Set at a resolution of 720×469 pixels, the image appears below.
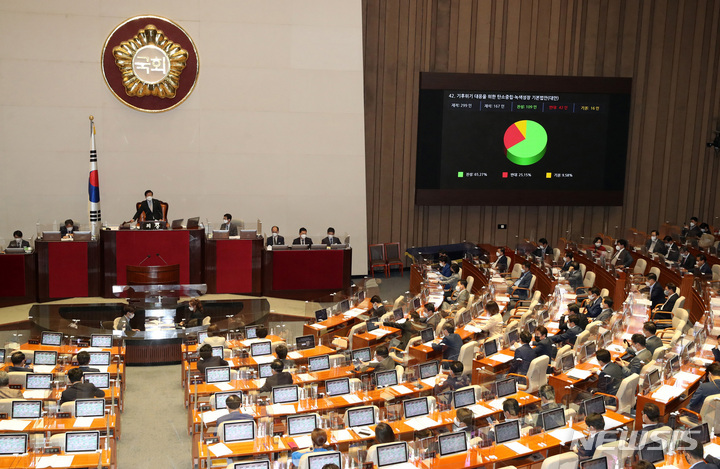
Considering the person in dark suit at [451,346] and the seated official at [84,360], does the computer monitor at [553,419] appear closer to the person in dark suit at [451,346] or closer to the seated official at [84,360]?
the person in dark suit at [451,346]

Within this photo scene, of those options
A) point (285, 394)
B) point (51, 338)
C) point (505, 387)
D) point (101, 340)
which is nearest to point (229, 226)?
point (101, 340)

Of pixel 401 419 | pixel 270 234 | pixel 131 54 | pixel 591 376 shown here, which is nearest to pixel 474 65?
pixel 270 234

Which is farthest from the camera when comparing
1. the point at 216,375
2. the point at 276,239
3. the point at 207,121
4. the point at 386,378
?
the point at 207,121

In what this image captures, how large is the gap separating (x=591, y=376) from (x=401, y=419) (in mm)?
2751

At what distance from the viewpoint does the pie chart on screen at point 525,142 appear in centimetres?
1884

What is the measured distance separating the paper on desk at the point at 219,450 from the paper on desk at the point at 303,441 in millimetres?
676

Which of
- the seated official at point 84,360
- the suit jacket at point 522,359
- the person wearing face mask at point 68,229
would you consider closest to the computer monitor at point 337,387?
the suit jacket at point 522,359

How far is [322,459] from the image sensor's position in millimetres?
6770

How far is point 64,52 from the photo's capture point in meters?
16.3

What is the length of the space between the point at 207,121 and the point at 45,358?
26.0ft

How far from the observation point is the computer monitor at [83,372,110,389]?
927 centimetres

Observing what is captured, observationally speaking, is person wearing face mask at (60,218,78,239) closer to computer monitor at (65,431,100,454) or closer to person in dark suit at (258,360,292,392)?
person in dark suit at (258,360,292,392)

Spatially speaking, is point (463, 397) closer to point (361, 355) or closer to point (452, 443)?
point (452, 443)

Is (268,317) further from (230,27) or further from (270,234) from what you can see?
(230,27)
